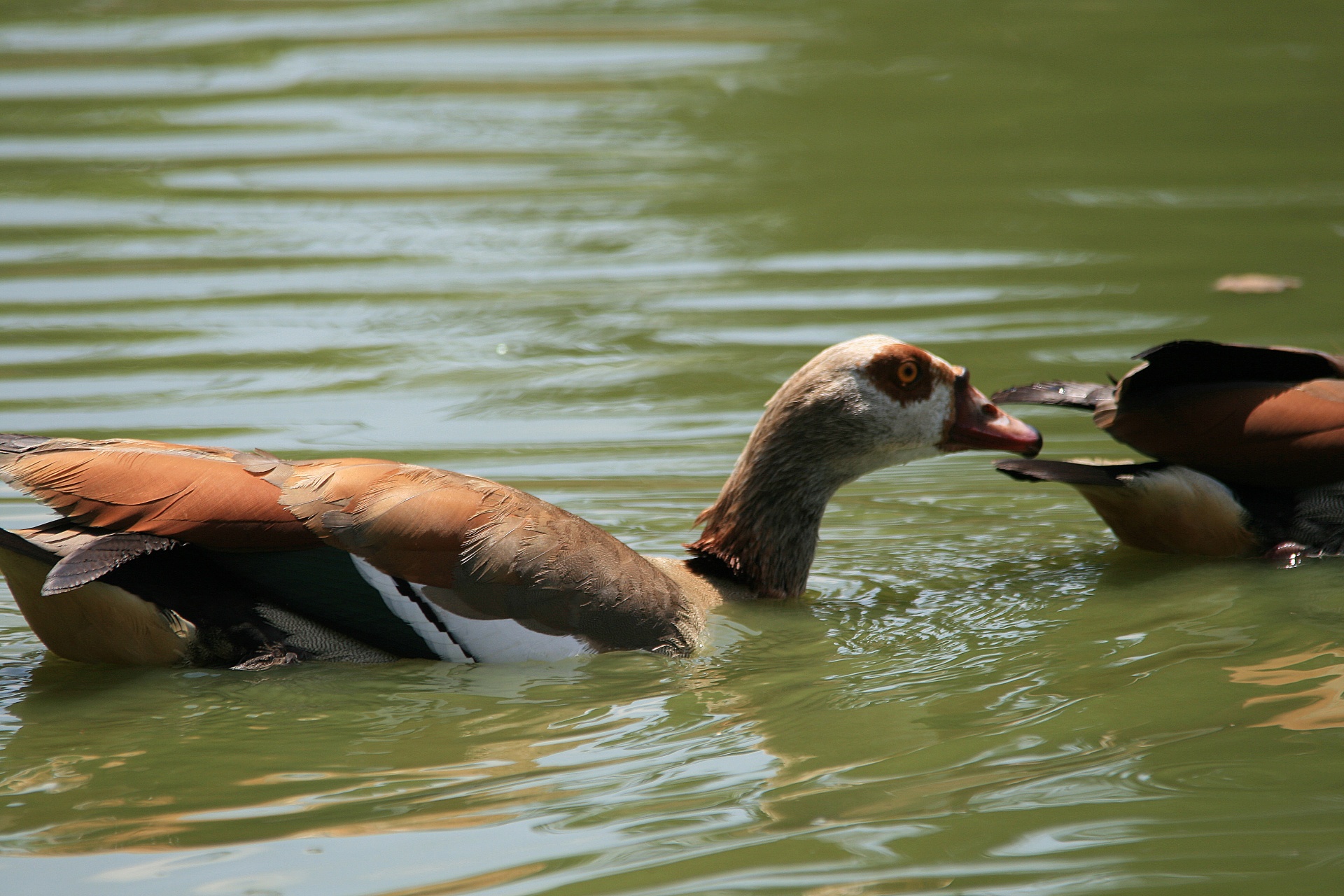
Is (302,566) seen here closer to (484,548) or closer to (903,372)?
(484,548)

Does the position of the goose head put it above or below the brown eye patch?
below

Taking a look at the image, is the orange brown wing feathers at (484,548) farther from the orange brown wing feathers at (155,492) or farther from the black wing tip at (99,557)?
the black wing tip at (99,557)

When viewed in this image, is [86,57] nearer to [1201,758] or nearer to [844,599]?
[844,599]

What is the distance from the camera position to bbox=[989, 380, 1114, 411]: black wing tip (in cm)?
579

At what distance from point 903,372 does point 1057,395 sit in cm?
68

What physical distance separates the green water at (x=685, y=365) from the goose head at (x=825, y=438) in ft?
0.79

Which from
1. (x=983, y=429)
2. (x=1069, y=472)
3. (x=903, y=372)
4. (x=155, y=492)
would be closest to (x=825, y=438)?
(x=903, y=372)

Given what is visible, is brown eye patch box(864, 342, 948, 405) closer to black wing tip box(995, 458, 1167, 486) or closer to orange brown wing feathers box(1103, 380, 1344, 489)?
black wing tip box(995, 458, 1167, 486)

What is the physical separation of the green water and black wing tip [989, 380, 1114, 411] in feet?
1.98

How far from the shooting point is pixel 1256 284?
945cm

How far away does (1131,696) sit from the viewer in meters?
4.38

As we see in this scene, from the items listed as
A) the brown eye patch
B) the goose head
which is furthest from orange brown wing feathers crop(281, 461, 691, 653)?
the brown eye patch

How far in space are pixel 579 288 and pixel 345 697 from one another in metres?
5.63

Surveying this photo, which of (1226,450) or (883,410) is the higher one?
(883,410)
